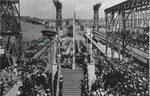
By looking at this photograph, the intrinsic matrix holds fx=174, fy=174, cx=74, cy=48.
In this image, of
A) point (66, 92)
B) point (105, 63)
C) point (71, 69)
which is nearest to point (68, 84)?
point (66, 92)

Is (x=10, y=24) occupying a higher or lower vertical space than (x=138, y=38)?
higher

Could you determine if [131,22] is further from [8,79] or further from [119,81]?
[8,79]

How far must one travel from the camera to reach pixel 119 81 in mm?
14797

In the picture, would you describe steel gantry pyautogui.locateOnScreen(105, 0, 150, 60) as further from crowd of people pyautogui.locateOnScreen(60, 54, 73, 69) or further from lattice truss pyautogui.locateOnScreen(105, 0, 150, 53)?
crowd of people pyautogui.locateOnScreen(60, 54, 73, 69)

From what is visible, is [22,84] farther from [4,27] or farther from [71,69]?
[4,27]

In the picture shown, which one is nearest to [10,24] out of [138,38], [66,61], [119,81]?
[66,61]

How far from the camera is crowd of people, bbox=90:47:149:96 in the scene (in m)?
12.7

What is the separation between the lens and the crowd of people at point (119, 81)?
12711 mm

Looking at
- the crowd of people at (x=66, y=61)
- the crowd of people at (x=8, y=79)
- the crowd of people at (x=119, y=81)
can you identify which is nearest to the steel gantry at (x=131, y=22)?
the crowd of people at (x=119, y=81)

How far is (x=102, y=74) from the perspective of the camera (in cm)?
1547

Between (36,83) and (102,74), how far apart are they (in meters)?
5.91

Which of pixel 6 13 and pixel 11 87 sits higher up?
pixel 6 13

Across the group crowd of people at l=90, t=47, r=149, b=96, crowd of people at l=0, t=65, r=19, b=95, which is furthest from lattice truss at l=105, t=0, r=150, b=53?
crowd of people at l=0, t=65, r=19, b=95

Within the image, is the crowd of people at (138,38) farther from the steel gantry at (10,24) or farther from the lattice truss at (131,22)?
the steel gantry at (10,24)
